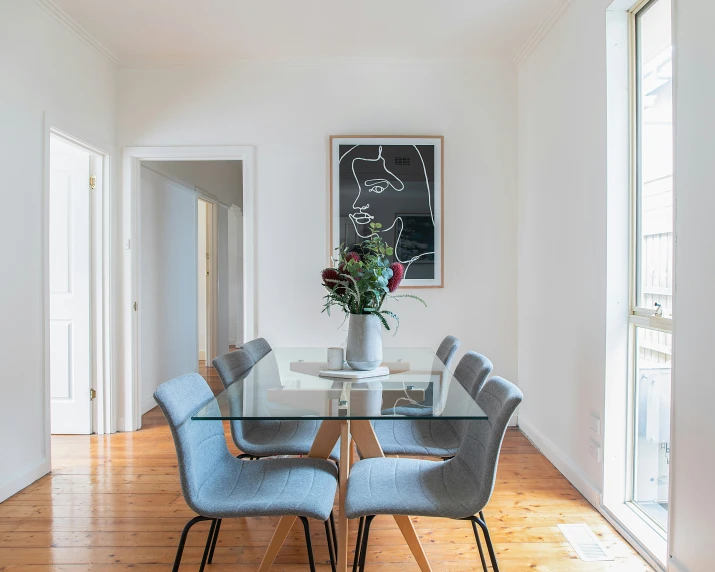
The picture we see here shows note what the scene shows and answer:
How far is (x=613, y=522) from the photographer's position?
2.52 metres

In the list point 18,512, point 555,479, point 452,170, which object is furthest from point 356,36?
point 18,512

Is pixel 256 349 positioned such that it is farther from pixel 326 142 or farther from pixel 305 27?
pixel 305 27

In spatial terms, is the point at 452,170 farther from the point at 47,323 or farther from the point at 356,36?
the point at 47,323

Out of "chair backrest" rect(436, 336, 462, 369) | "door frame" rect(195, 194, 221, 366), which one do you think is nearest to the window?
"chair backrest" rect(436, 336, 462, 369)

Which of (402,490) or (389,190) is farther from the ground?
(389,190)

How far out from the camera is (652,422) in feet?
8.13

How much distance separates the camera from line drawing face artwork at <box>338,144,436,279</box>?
4.02m

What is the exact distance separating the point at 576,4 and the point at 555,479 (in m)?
2.63

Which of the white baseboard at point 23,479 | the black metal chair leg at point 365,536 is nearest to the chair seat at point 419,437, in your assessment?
the black metal chair leg at point 365,536

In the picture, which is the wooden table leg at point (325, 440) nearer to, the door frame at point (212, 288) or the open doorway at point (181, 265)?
the open doorway at point (181, 265)

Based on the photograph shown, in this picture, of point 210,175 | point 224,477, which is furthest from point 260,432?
point 210,175

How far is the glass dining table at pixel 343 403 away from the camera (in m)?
1.80

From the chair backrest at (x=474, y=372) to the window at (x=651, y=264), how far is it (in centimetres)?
76

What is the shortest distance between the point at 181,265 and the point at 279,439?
3.22 metres
